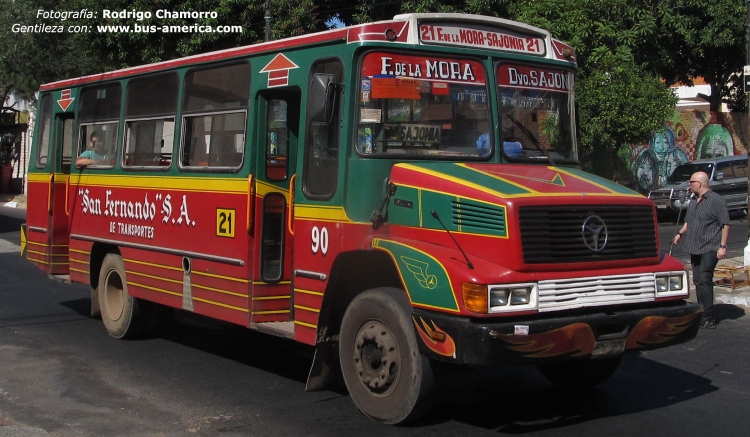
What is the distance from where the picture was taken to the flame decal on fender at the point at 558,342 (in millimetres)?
5633

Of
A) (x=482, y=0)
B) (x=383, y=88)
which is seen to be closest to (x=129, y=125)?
(x=383, y=88)

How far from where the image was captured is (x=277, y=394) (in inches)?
293

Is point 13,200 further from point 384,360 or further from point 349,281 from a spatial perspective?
point 384,360

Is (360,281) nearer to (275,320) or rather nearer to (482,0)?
(275,320)

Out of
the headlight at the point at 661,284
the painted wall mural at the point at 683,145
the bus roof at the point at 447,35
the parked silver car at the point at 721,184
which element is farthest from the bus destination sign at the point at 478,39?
the painted wall mural at the point at 683,145

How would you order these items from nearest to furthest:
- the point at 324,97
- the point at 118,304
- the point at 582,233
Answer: the point at 582,233
the point at 324,97
the point at 118,304

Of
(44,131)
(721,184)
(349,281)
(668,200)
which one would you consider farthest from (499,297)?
(721,184)

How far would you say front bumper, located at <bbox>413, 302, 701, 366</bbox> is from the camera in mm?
5582

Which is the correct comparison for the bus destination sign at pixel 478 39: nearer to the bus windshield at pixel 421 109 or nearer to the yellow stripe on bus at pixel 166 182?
the bus windshield at pixel 421 109

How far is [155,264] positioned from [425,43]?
3.92 m

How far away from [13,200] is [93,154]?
92.0 ft

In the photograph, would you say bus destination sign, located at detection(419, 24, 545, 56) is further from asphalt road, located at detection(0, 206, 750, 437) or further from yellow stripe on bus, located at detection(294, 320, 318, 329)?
asphalt road, located at detection(0, 206, 750, 437)

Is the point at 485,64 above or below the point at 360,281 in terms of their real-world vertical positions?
above

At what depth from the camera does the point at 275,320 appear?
773 cm
